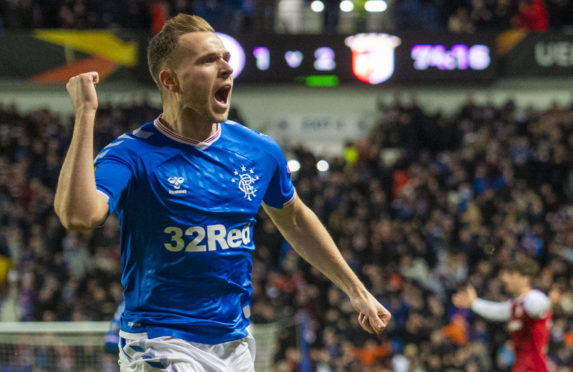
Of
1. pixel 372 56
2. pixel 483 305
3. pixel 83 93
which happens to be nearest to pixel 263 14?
pixel 372 56

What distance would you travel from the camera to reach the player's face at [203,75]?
2812 millimetres

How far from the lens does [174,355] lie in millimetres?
2754

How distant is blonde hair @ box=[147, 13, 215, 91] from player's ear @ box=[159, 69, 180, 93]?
0.08 feet

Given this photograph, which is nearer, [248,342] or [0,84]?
[248,342]

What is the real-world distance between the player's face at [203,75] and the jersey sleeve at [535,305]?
16.1ft

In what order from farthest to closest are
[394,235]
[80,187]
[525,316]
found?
[394,235] → [525,316] → [80,187]

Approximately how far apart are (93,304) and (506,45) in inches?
429

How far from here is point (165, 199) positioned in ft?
9.20

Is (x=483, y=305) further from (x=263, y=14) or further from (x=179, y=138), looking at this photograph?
(x=263, y=14)

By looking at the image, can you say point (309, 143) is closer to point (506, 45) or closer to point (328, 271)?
point (506, 45)

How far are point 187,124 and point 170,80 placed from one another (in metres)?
0.17

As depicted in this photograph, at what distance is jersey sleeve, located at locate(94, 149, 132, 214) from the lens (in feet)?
8.25

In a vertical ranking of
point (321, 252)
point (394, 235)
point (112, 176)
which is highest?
point (112, 176)

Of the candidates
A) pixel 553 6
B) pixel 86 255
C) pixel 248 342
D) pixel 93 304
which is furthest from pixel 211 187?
pixel 553 6
